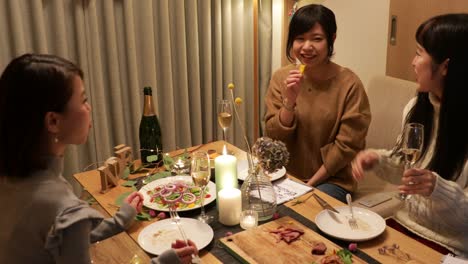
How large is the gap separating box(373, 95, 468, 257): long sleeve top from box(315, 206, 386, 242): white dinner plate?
21 centimetres

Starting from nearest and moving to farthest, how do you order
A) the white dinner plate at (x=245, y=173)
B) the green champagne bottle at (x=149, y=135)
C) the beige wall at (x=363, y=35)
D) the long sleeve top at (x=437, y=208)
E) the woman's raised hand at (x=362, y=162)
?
the long sleeve top at (x=437, y=208), the woman's raised hand at (x=362, y=162), the white dinner plate at (x=245, y=173), the green champagne bottle at (x=149, y=135), the beige wall at (x=363, y=35)

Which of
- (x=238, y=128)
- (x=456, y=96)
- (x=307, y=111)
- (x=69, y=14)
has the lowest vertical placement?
(x=238, y=128)

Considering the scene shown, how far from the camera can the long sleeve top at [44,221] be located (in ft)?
3.30

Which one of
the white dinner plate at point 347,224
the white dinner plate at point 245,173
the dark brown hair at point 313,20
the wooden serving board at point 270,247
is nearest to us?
the wooden serving board at point 270,247

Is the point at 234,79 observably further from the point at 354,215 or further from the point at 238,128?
the point at 354,215

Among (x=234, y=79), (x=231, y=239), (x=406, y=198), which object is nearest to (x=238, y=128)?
(x=234, y=79)

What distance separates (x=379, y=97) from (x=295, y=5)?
1001 mm

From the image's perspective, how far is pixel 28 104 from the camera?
1.04 metres

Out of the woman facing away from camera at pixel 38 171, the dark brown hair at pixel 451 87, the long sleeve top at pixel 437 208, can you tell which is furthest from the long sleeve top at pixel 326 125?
the woman facing away from camera at pixel 38 171

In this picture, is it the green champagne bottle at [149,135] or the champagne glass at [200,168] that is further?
the green champagne bottle at [149,135]

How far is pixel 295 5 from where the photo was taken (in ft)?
9.89

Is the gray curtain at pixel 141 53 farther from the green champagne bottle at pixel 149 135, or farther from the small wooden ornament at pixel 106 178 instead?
the small wooden ornament at pixel 106 178

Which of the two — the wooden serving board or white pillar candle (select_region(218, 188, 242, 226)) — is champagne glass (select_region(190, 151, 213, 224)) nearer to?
white pillar candle (select_region(218, 188, 242, 226))

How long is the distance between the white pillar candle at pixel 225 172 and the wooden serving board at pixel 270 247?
0.22 m
